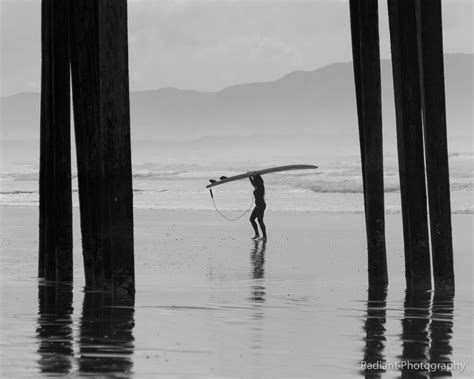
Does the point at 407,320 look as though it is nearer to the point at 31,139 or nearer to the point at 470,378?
the point at 470,378

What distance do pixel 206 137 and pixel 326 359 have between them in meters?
152

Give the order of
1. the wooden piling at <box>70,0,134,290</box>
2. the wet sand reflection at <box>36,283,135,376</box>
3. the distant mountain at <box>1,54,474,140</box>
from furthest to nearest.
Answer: the distant mountain at <box>1,54,474,140</box> → the wooden piling at <box>70,0,134,290</box> → the wet sand reflection at <box>36,283,135,376</box>

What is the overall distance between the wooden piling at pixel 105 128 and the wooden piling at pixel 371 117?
8.94 ft

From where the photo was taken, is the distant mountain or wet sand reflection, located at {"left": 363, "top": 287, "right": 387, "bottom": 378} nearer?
wet sand reflection, located at {"left": 363, "top": 287, "right": 387, "bottom": 378}

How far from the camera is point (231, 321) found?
9.84 m

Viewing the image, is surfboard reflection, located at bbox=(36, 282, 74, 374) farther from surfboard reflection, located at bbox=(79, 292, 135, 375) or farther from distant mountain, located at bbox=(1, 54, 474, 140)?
distant mountain, located at bbox=(1, 54, 474, 140)

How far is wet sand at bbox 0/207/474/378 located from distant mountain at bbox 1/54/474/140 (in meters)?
139

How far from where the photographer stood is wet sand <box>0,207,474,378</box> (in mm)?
7723

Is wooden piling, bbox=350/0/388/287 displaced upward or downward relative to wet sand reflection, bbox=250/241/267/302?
upward

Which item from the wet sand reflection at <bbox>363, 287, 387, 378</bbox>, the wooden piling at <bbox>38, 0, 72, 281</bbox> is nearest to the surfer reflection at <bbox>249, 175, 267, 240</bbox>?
the wooden piling at <bbox>38, 0, 72, 281</bbox>

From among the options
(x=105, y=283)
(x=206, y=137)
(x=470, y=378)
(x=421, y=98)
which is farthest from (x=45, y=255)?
(x=206, y=137)

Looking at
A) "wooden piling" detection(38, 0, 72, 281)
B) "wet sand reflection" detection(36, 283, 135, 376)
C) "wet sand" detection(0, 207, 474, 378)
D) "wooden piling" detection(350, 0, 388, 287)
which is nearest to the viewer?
"wet sand reflection" detection(36, 283, 135, 376)

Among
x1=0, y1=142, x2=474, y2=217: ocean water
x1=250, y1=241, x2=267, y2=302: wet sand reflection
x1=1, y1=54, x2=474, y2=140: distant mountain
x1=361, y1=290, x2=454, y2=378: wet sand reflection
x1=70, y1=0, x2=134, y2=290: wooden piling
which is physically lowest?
x1=361, y1=290, x2=454, y2=378: wet sand reflection

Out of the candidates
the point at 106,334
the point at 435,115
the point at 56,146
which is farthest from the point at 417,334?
the point at 56,146
